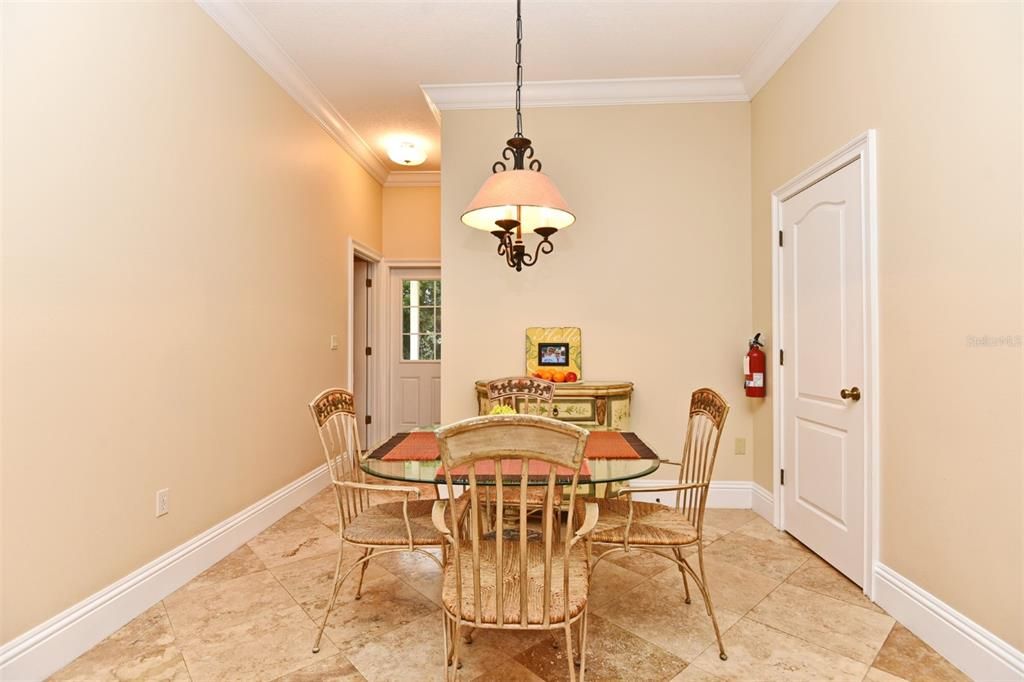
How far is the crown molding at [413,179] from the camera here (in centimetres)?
561

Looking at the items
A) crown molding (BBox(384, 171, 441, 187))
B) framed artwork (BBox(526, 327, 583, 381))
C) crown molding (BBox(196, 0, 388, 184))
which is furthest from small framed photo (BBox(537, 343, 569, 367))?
crown molding (BBox(384, 171, 441, 187))

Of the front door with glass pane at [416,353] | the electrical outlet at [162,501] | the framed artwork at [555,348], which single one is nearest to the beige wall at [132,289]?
the electrical outlet at [162,501]

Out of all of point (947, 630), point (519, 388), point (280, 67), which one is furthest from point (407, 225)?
point (947, 630)

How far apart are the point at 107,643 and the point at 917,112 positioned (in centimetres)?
396

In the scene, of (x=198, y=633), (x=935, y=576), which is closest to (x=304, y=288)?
(x=198, y=633)

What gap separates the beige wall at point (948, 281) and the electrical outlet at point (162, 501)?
339 cm

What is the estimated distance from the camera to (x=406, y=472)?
191cm

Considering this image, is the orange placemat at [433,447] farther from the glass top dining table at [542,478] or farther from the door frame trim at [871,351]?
the door frame trim at [871,351]

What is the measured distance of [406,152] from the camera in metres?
4.71

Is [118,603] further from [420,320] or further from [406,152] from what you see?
[420,320]

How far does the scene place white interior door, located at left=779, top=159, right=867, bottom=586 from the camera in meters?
2.50

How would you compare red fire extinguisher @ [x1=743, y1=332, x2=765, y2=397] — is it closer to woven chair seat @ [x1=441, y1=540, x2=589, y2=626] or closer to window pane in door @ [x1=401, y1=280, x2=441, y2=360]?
woven chair seat @ [x1=441, y1=540, x2=589, y2=626]

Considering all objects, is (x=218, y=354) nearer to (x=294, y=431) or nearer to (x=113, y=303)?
(x=113, y=303)

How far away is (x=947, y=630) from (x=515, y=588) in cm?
172
